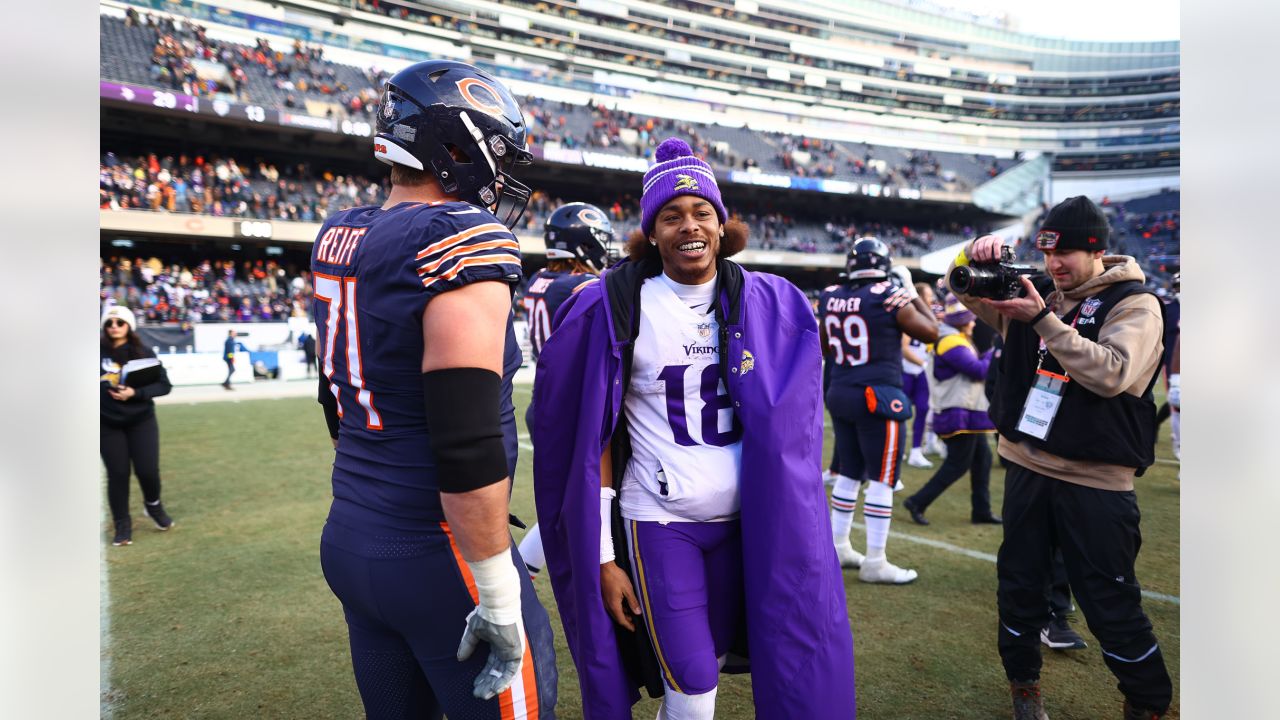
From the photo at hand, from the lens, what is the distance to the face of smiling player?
2.52m

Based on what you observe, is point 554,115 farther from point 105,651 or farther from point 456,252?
point 456,252

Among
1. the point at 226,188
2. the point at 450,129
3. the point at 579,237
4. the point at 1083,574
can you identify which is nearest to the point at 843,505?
the point at 1083,574

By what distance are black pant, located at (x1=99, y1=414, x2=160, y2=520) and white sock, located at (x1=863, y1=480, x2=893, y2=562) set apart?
18.6 feet

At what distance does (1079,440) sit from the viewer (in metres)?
2.99

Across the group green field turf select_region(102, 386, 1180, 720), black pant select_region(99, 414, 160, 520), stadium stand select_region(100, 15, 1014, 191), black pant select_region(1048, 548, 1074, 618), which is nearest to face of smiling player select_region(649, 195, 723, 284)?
green field turf select_region(102, 386, 1180, 720)

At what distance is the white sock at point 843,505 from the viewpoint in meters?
5.49

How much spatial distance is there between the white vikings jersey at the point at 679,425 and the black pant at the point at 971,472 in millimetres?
4863

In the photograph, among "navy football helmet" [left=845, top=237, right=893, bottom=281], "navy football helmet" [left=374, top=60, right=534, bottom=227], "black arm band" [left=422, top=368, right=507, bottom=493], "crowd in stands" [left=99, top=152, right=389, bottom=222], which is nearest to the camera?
"black arm band" [left=422, top=368, right=507, bottom=493]

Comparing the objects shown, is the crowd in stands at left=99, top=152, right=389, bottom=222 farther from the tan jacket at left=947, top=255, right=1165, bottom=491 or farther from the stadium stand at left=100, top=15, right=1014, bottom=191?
the tan jacket at left=947, top=255, right=1165, bottom=491

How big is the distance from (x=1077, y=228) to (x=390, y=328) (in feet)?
9.16
